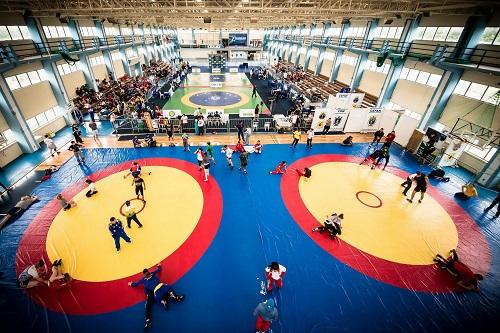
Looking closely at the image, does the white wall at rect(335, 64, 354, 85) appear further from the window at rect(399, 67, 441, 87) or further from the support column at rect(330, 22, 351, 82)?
the window at rect(399, 67, 441, 87)

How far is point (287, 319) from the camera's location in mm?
6840

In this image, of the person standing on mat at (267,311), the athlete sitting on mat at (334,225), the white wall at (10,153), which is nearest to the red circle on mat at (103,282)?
the person standing on mat at (267,311)

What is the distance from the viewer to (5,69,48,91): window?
1600 centimetres

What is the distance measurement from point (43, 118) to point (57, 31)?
33.1ft

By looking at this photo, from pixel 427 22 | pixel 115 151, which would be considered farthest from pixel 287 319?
pixel 427 22

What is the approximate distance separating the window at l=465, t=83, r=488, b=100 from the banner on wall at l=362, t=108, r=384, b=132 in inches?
215

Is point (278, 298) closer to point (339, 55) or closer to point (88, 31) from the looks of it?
point (339, 55)

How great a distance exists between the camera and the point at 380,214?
36.4 ft

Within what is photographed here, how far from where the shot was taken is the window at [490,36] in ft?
46.1

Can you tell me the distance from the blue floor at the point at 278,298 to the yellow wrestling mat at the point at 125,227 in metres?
1.39

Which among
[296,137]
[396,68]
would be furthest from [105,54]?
[396,68]

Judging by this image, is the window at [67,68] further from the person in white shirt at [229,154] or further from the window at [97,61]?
the person in white shirt at [229,154]

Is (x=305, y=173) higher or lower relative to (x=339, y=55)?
lower

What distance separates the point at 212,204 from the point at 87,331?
21.0ft
